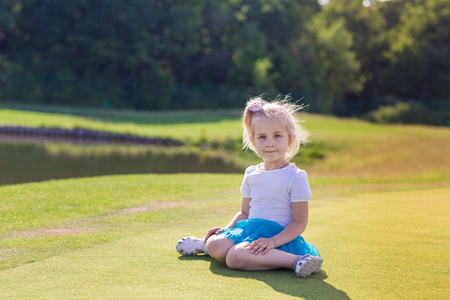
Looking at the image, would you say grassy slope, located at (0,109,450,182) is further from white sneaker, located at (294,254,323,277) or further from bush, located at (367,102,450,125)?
white sneaker, located at (294,254,323,277)

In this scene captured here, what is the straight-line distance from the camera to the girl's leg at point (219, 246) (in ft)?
16.0

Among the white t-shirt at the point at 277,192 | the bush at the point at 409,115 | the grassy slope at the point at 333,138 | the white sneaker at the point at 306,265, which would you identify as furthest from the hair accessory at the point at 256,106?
the bush at the point at 409,115

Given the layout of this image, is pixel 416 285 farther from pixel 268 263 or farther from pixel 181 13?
pixel 181 13

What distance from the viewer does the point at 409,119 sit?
1930 inches

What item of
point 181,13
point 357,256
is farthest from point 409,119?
point 357,256

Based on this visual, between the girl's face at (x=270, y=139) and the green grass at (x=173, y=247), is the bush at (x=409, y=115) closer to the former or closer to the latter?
the green grass at (x=173, y=247)

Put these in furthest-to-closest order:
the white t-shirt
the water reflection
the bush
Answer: the bush
the water reflection
the white t-shirt

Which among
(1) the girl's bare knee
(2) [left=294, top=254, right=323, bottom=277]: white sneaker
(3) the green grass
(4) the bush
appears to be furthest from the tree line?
(2) [left=294, top=254, right=323, bottom=277]: white sneaker

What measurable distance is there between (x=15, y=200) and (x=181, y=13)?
138 feet

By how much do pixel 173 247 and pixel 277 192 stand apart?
1.26 metres

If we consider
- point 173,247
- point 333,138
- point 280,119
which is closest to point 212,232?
point 173,247

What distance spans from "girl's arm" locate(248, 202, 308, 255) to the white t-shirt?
0.26 ft

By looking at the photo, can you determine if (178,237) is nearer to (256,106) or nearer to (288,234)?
(288,234)

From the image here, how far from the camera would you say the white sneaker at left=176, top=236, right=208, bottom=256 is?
17.0ft
